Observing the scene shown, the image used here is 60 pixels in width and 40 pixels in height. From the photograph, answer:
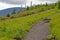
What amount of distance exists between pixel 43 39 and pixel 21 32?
5.66 m

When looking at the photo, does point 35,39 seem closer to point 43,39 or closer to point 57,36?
point 43,39

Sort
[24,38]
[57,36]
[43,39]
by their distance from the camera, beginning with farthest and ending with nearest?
[24,38] → [43,39] → [57,36]

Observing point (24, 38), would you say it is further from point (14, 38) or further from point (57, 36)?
point (57, 36)

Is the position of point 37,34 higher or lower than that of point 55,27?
lower

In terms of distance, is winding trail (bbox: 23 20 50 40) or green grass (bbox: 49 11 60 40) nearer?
green grass (bbox: 49 11 60 40)

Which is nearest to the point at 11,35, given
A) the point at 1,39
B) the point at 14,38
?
the point at 14,38

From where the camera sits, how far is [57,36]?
2486 centimetres

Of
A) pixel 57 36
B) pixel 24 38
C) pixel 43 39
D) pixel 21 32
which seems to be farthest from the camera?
pixel 21 32

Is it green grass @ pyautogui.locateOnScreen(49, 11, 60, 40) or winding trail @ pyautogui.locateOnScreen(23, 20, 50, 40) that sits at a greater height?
green grass @ pyautogui.locateOnScreen(49, 11, 60, 40)

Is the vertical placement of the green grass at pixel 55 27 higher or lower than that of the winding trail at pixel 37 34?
higher

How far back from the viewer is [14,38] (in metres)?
27.8

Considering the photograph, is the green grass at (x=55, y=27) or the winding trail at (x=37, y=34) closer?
the green grass at (x=55, y=27)

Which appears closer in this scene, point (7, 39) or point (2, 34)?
point (7, 39)

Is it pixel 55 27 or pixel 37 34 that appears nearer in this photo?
pixel 55 27
